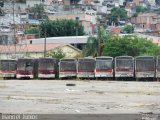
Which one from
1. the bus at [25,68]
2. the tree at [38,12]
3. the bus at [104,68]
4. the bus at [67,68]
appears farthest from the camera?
the tree at [38,12]

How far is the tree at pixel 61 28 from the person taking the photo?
116 meters

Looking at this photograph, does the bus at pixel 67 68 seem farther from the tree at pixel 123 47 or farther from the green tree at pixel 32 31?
the green tree at pixel 32 31

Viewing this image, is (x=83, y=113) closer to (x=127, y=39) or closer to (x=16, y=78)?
(x=16, y=78)

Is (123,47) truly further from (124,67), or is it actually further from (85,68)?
(124,67)

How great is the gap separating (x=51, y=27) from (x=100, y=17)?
59507 mm

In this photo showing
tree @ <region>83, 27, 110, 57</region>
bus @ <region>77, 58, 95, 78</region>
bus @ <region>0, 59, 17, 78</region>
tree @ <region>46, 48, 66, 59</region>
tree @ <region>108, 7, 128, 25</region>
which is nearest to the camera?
bus @ <region>77, 58, 95, 78</region>

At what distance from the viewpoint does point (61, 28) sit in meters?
122

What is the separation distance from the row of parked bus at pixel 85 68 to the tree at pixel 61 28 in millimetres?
59511

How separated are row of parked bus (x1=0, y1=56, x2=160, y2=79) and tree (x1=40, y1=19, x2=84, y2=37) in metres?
59.5

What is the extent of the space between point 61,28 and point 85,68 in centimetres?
6892

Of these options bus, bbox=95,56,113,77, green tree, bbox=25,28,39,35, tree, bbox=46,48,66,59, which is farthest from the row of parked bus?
green tree, bbox=25,28,39,35

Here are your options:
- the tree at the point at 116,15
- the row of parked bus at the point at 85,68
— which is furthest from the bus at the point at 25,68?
the tree at the point at 116,15

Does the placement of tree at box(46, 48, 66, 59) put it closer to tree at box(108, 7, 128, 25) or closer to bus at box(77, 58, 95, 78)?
bus at box(77, 58, 95, 78)

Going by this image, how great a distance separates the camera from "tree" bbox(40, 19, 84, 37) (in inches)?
4560
